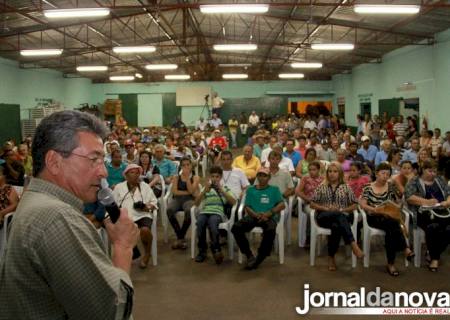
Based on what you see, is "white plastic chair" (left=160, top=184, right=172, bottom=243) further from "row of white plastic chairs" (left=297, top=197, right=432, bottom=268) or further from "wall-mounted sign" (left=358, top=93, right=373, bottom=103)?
"wall-mounted sign" (left=358, top=93, right=373, bottom=103)

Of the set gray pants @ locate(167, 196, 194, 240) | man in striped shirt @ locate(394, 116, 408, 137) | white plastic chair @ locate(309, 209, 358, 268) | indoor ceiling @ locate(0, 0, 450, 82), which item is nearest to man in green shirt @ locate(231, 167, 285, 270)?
white plastic chair @ locate(309, 209, 358, 268)

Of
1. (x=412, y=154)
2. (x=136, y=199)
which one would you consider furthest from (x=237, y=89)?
(x=136, y=199)

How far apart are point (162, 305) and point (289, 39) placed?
41.0 feet

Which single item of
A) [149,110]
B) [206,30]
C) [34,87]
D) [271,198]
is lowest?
[271,198]

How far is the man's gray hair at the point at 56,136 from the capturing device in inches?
43.8

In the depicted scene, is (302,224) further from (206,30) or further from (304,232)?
(206,30)

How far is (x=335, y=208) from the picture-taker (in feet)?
16.1

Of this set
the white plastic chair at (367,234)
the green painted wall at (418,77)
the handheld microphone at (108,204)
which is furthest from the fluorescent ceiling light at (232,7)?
the handheld microphone at (108,204)

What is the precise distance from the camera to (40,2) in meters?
9.03

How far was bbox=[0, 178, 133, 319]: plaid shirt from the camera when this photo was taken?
0.93m

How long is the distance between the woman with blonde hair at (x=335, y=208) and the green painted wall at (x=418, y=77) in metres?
7.49

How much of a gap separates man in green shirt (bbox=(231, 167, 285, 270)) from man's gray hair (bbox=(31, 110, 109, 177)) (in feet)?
12.4

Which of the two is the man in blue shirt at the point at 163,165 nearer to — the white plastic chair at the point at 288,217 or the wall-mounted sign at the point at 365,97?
the white plastic chair at the point at 288,217

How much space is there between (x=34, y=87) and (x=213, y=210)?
14.7 meters
